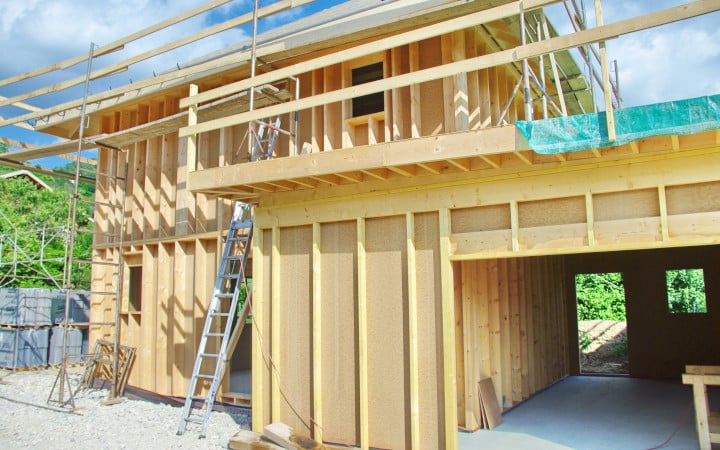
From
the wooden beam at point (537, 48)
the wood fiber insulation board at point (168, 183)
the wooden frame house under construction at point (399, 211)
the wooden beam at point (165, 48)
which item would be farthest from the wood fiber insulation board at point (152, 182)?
the wooden beam at point (537, 48)

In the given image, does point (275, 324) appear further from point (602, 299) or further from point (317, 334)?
point (602, 299)

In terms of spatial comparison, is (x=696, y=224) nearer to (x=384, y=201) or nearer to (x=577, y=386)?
(x=384, y=201)

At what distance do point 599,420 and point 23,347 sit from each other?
14581 mm

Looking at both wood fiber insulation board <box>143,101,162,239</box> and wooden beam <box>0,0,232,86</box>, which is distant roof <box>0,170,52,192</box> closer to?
wooden beam <box>0,0,232,86</box>

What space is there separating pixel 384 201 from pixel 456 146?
138 cm

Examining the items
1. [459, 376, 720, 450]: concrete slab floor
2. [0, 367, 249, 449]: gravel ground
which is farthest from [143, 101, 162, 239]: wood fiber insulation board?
[459, 376, 720, 450]: concrete slab floor

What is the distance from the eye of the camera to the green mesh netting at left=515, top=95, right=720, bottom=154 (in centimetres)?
452

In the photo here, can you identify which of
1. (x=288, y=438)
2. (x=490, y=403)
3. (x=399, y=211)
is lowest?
(x=288, y=438)

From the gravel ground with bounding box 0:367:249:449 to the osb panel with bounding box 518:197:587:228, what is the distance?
4861mm

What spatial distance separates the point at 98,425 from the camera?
8508 mm

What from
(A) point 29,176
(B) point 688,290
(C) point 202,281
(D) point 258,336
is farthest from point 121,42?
(A) point 29,176

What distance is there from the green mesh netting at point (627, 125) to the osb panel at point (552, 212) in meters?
0.73

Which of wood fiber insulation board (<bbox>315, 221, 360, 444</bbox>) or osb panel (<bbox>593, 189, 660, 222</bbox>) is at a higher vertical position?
osb panel (<bbox>593, 189, 660, 222</bbox>)

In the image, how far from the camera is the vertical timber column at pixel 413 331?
6.11 metres
